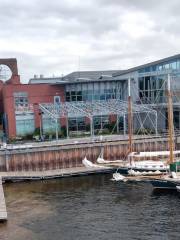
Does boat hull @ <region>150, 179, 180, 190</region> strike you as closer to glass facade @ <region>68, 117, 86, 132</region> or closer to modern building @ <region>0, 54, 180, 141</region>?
modern building @ <region>0, 54, 180, 141</region>

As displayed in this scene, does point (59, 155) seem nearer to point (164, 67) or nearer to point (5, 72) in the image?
point (164, 67)

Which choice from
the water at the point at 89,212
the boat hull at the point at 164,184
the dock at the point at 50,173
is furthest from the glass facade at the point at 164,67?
the boat hull at the point at 164,184

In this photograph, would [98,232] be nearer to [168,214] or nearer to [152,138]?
[168,214]

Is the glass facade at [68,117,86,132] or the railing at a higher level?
the railing

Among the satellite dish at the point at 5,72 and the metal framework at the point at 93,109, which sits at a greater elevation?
the satellite dish at the point at 5,72

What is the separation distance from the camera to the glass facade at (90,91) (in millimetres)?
79875

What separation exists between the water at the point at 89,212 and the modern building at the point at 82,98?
22937mm

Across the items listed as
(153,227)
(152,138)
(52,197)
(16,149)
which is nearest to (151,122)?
(152,138)

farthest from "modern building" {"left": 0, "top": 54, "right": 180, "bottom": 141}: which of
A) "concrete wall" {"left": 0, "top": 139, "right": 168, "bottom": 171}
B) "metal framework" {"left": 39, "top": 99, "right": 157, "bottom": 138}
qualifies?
"concrete wall" {"left": 0, "top": 139, "right": 168, "bottom": 171}

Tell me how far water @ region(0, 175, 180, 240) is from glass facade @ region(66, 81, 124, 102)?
3145cm

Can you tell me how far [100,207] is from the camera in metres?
39.5

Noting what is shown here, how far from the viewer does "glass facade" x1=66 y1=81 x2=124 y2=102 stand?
79.9m

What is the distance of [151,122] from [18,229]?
140 feet

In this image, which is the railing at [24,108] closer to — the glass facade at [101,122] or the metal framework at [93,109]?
the metal framework at [93,109]
